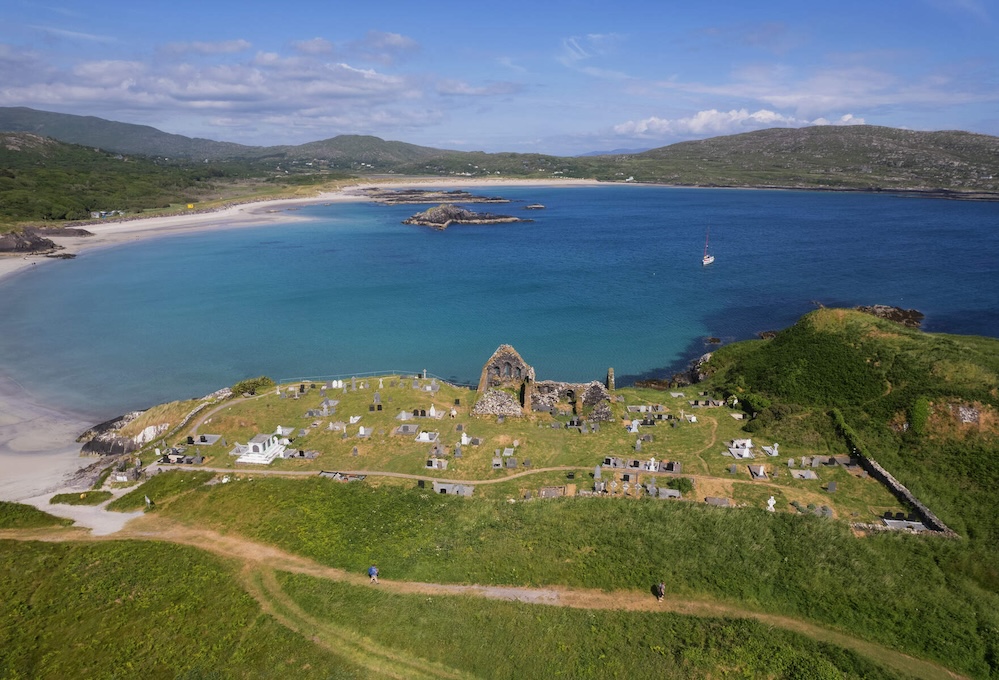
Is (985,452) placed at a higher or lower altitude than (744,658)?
higher

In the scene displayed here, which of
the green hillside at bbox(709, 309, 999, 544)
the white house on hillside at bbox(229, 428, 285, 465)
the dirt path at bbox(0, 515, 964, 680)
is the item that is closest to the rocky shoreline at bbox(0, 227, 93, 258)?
the white house on hillside at bbox(229, 428, 285, 465)

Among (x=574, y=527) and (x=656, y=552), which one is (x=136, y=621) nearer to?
(x=574, y=527)

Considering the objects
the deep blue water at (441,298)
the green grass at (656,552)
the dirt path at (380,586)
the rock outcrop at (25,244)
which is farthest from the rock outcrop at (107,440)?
the rock outcrop at (25,244)

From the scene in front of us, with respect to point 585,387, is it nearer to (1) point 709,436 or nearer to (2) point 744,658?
(1) point 709,436

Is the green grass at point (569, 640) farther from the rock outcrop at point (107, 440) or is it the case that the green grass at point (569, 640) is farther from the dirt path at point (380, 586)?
the rock outcrop at point (107, 440)

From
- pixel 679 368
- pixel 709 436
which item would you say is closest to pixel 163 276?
pixel 679 368

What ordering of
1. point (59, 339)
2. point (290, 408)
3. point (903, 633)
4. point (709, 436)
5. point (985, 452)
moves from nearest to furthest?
1. point (903, 633)
2. point (985, 452)
3. point (709, 436)
4. point (290, 408)
5. point (59, 339)
